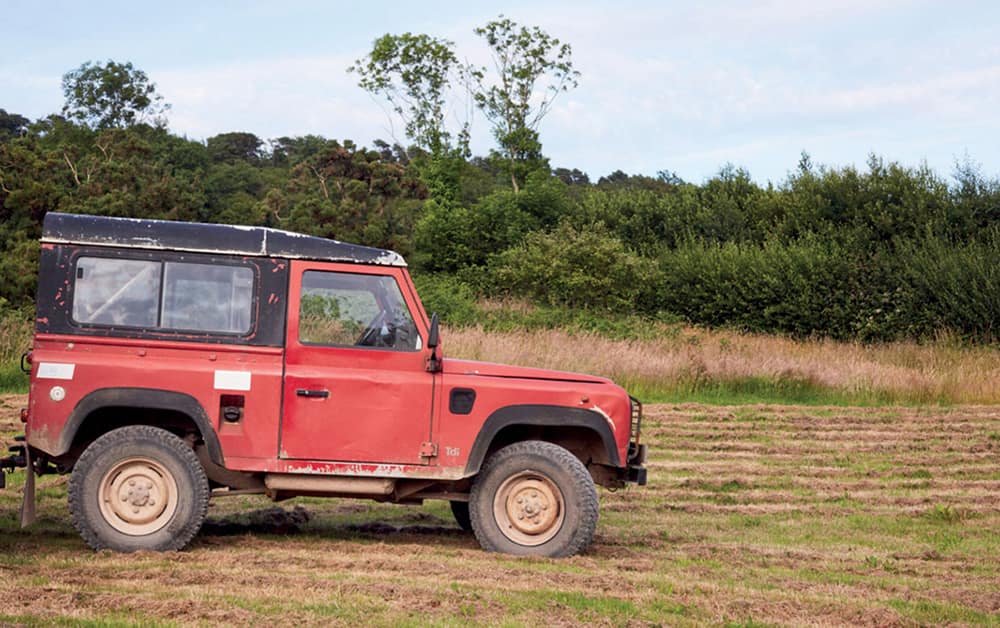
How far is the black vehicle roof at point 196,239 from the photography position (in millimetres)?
8414

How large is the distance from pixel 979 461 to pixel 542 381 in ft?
30.5

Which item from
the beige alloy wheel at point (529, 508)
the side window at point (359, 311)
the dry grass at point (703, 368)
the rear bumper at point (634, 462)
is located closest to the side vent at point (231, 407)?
the side window at point (359, 311)

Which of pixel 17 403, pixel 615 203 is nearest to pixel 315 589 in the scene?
pixel 17 403

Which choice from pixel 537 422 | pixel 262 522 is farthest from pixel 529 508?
pixel 262 522

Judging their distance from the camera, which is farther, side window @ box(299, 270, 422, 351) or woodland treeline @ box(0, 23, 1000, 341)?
woodland treeline @ box(0, 23, 1000, 341)

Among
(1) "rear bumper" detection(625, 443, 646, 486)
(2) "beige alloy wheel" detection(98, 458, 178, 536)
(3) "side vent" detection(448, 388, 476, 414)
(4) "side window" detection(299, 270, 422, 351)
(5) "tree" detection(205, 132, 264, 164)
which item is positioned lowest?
(2) "beige alloy wheel" detection(98, 458, 178, 536)

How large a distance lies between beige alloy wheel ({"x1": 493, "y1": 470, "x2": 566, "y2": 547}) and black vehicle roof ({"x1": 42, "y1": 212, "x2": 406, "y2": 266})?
1.93 metres

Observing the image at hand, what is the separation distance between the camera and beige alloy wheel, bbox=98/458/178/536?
27.5 ft

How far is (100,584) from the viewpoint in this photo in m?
7.21

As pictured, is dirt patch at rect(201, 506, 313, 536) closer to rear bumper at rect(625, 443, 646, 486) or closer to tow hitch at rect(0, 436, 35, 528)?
tow hitch at rect(0, 436, 35, 528)

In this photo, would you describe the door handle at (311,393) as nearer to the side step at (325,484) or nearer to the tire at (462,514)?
the side step at (325,484)

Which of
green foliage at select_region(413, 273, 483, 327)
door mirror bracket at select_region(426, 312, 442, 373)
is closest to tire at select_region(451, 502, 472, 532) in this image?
door mirror bracket at select_region(426, 312, 442, 373)

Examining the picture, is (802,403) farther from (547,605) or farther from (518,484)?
(547,605)

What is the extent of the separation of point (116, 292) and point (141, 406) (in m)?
0.85
